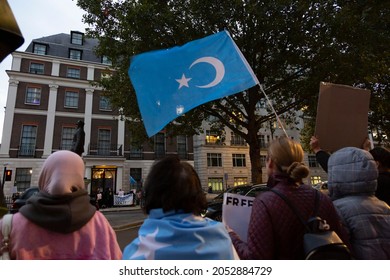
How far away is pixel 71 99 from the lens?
2858cm

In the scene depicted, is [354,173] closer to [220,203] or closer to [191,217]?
[191,217]

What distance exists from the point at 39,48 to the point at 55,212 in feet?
111

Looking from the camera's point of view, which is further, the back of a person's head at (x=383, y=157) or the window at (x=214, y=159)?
the window at (x=214, y=159)

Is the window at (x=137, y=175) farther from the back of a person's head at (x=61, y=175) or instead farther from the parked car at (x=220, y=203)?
the back of a person's head at (x=61, y=175)

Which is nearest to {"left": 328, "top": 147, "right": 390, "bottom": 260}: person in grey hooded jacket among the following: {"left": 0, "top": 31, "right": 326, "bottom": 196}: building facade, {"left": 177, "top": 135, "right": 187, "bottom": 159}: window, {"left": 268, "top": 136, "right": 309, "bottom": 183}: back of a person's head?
{"left": 268, "top": 136, "right": 309, "bottom": 183}: back of a person's head

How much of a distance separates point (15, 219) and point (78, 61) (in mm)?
31801

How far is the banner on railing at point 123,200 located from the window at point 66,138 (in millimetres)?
8022

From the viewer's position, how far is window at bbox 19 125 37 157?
25.8m

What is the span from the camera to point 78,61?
29734mm

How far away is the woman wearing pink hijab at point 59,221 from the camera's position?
1.66m

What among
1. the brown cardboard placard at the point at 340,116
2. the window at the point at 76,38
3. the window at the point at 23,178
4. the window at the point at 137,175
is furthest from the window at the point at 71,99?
the brown cardboard placard at the point at 340,116

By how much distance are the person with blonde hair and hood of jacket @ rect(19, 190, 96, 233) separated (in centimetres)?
113

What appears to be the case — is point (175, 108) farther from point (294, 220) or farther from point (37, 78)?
point (37, 78)

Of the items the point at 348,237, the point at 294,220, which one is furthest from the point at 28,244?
the point at 348,237
